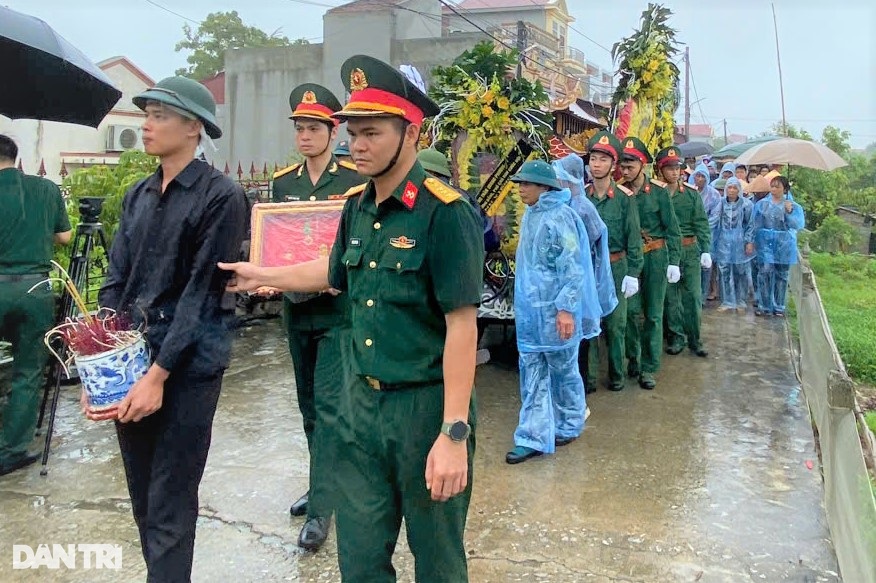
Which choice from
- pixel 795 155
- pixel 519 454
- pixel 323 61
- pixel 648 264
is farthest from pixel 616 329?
pixel 323 61

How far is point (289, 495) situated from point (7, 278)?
210cm

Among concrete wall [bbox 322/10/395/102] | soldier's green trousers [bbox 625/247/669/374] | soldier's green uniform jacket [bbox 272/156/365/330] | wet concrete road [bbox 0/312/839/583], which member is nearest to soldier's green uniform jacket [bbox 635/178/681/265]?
soldier's green trousers [bbox 625/247/669/374]

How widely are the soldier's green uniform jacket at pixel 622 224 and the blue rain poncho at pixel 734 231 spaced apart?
15.3 feet

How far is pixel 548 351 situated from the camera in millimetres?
4797

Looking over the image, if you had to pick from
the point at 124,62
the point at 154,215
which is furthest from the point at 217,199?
the point at 124,62

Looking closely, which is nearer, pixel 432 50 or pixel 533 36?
pixel 432 50

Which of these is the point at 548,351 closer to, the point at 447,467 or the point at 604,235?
the point at 604,235

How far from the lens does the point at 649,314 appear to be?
6.94 m

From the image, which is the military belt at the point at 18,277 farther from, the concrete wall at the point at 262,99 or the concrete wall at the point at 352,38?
the concrete wall at the point at 262,99

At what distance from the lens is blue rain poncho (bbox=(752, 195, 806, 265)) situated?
998 centimetres

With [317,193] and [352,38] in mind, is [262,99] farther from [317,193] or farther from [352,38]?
[317,193]

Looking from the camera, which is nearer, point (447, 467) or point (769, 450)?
point (447, 467)

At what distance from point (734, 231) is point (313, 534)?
850 centimetres

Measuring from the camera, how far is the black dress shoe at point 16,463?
4.39m
